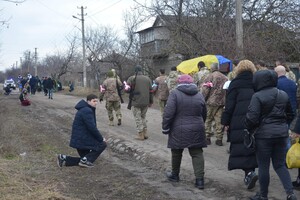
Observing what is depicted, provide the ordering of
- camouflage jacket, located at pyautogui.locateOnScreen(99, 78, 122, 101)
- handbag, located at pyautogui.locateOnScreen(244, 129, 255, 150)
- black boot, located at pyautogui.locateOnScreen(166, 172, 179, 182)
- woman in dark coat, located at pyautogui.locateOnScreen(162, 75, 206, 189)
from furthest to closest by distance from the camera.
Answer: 1. camouflage jacket, located at pyautogui.locateOnScreen(99, 78, 122, 101)
2. black boot, located at pyautogui.locateOnScreen(166, 172, 179, 182)
3. woman in dark coat, located at pyautogui.locateOnScreen(162, 75, 206, 189)
4. handbag, located at pyautogui.locateOnScreen(244, 129, 255, 150)

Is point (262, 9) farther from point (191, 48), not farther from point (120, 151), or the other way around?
point (120, 151)

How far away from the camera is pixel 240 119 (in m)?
6.39

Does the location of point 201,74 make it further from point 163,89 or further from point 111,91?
point 111,91

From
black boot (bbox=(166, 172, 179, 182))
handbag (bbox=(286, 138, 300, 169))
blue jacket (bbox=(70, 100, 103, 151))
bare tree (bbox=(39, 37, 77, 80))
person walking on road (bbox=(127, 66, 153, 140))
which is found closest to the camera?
handbag (bbox=(286, 138, 300, 169))

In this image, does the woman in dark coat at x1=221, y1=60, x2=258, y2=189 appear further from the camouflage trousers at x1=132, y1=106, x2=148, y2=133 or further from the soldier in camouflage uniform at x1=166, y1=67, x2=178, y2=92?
the soldier in camouflage uniform at x1=166, y1=67, x2=178, y2=92

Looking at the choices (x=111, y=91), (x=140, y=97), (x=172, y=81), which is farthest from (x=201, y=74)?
(x=111, y=91)

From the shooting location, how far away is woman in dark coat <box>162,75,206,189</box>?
6598 mm

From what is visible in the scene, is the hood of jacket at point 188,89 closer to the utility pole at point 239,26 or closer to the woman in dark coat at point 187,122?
the woman in dark coat at point 187,122

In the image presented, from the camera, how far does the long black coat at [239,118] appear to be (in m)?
6.35

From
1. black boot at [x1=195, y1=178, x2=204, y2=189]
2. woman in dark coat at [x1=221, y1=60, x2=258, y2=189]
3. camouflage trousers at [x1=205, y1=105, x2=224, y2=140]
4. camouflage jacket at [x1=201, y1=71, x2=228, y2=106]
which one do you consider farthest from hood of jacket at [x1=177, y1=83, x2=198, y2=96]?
camouflage trousers at [x1=205, y1=105, x2=224, y2=140]

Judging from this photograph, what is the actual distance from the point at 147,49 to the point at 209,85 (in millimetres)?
23723

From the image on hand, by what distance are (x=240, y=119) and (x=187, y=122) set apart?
0.82 metres

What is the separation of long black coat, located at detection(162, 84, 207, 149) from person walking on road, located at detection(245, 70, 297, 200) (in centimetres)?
117

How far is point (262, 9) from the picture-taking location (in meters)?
24.9
